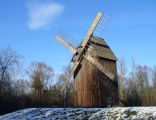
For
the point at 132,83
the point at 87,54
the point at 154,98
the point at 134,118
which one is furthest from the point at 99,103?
the point at 132,83

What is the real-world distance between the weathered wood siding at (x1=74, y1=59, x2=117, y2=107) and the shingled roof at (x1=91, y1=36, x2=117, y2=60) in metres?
0.96

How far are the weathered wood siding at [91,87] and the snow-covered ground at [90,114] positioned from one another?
8.77 m

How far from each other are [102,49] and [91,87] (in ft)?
14.8

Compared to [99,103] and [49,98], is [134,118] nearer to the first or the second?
[99,103]

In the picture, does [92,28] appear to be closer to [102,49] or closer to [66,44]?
[102,49]

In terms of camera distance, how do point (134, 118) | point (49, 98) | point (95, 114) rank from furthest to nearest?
point (49, 98) → point (95, 114) → point (134, 118)

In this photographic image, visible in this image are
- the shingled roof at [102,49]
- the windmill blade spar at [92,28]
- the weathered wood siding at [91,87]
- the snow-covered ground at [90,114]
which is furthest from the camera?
the shingled roof at [102,49]

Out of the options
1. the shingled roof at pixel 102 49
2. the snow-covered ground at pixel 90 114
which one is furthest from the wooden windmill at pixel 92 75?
the snow-covered ground at pixel 90 114

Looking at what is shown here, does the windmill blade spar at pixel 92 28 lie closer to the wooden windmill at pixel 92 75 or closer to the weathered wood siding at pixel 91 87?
the wooden windmill at pixel 92 75

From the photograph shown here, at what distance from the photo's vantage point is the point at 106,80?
36.1 m

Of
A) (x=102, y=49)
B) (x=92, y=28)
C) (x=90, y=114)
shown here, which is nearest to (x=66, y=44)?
(x=92, y=28)

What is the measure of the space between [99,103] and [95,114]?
1203 centimetres

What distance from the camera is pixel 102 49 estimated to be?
37906 millimetres

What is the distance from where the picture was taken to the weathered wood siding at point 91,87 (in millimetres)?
35500
